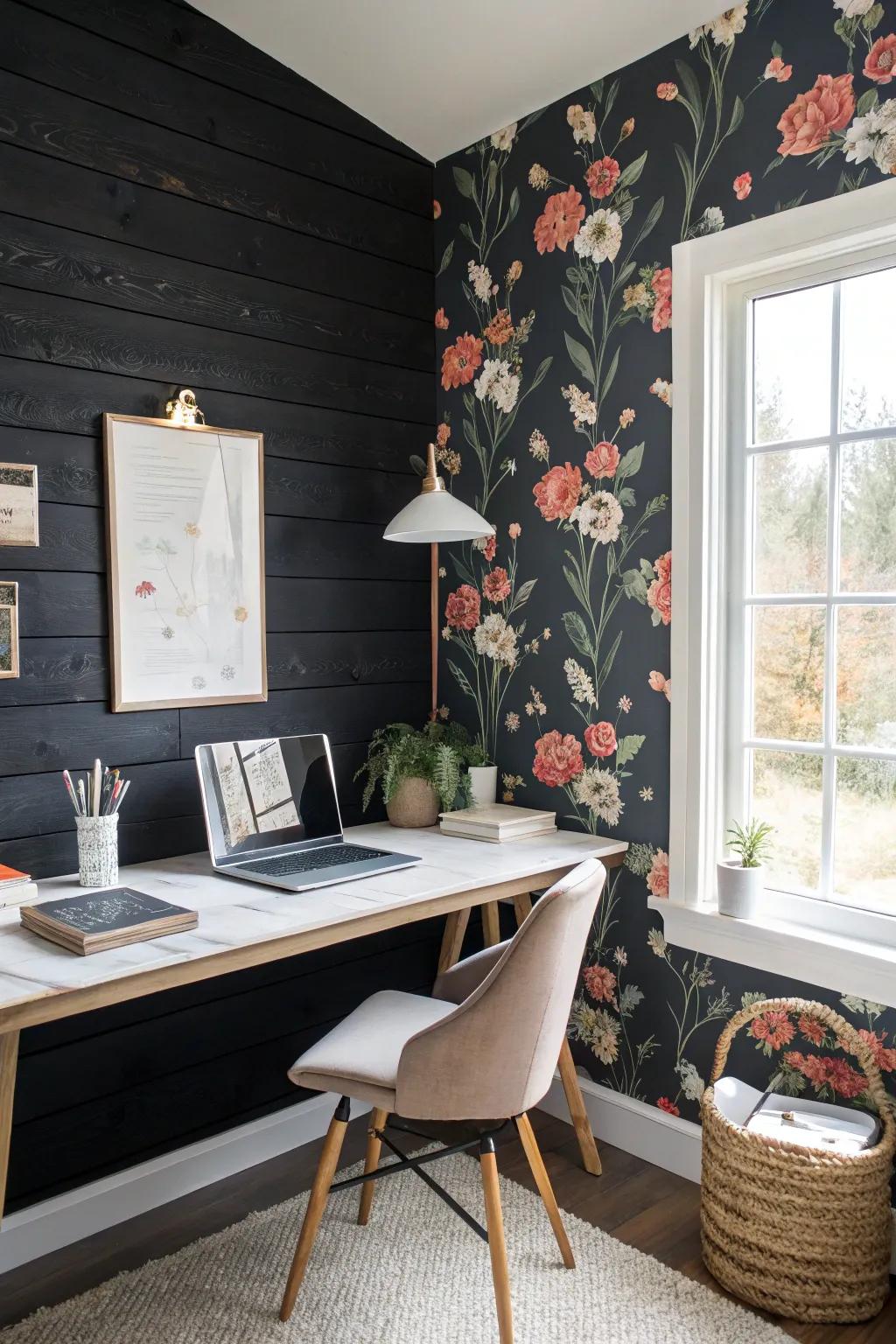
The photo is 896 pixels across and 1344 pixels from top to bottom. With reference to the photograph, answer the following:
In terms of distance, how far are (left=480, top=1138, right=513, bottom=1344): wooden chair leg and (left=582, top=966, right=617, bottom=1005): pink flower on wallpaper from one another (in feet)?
2.58

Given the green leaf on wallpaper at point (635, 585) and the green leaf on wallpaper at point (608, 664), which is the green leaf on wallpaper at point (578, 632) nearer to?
the green leaf on wallpaper at point (608, 664)

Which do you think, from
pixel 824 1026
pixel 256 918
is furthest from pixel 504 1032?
pixel 824 1026

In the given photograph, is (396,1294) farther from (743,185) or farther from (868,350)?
(743,185)

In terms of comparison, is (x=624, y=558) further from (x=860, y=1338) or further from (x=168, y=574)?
(x=860, y=1338)

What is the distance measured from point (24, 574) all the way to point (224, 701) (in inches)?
21.5

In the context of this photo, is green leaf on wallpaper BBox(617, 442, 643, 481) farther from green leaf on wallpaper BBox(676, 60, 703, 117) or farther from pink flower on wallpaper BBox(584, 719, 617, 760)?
green leaf on wallpaper BBox(676, 60, 703, 117)

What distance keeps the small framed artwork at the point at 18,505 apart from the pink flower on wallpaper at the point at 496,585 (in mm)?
1177

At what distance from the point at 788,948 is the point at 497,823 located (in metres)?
0.70

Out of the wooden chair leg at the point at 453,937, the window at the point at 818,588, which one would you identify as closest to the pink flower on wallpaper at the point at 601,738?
the window at the point at 818,588

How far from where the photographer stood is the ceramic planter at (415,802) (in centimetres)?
264

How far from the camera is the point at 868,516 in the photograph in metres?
2.05

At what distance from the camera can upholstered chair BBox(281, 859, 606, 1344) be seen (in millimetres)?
1712

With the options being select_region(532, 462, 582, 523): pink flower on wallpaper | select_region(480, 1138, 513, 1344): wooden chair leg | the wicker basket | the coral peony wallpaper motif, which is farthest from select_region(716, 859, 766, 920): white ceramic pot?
select_region(532, 462, 582, 523): pink flower on wallpaper

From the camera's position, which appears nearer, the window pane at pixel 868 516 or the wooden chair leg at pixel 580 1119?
the window pane at pixel 868 516
